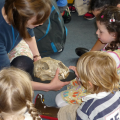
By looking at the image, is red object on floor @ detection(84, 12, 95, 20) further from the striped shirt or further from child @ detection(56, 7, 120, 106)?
the striped shirt

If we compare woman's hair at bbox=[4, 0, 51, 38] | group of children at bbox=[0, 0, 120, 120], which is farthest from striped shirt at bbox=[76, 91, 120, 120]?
woman's hair at bbox=[4, 0, 51, 38]

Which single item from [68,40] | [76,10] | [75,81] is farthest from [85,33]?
[75,81]

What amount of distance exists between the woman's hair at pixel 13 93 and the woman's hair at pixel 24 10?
0.39m

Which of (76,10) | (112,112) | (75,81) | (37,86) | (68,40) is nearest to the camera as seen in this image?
(112,112)

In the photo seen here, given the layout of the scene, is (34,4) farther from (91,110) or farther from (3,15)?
(91,110)

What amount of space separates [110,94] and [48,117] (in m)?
0.65

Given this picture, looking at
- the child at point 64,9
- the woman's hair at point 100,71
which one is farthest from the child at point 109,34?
the child at point 64,9

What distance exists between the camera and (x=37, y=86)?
130 cm

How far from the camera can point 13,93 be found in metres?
0.71

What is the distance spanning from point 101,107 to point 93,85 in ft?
0.44

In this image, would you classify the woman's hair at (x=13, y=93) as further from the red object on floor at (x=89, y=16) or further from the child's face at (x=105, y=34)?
the red object on floor at (x=89, y=16)

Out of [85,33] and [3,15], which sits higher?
[3,15]

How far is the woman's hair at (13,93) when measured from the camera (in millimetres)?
701

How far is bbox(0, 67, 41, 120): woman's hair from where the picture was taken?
70cm
